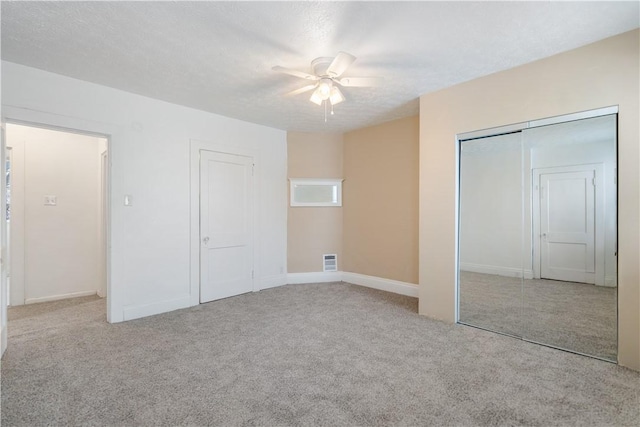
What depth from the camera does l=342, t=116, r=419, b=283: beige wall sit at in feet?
15.2

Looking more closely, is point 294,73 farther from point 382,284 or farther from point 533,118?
point 382,284

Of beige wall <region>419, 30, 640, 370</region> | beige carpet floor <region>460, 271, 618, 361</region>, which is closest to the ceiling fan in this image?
beige wall <region>419, 30, 640, 370</region>

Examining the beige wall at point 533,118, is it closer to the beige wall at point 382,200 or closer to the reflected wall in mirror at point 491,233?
the reflected wall in mirror at point 491,233

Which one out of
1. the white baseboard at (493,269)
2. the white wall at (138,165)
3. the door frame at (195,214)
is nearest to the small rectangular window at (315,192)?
the white wall at (138,165)

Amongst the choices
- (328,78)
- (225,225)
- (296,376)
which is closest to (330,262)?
(225,225)

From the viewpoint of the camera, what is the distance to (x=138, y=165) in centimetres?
368

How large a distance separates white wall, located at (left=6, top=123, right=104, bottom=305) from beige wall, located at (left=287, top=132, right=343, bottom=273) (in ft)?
9.85

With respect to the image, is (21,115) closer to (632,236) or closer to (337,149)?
(337,149)

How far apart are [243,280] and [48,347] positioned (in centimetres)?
233

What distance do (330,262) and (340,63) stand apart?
3678mm

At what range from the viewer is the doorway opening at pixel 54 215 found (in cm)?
410

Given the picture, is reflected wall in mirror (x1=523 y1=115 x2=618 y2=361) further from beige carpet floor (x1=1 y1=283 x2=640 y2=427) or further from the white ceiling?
the white ceiling

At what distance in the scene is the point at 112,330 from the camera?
10.7ft

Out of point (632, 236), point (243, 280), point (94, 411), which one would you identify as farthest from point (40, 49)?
point (632, 236)
